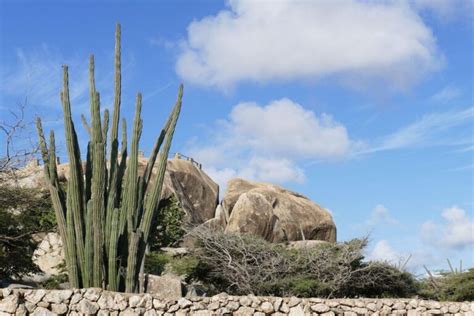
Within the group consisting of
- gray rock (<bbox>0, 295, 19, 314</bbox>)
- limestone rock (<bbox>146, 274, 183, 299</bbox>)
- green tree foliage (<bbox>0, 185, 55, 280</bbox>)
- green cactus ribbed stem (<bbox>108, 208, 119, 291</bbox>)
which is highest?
green tree foliage (<bbox>0, 185, 55, 280</bbox>)

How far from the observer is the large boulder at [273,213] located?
33.8 m

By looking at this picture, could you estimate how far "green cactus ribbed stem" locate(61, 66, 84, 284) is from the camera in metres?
14.3

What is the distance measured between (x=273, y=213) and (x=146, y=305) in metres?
21.1

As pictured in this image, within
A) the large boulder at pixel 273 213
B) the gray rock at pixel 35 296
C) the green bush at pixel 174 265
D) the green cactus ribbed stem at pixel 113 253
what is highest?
the large boulder at pixel 273 213

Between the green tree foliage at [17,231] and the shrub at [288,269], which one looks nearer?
the green tree foliage at [17,231]

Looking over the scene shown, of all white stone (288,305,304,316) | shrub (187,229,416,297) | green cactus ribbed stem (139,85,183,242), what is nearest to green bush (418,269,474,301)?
shrub (187,229,416,297)

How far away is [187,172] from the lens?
121ft

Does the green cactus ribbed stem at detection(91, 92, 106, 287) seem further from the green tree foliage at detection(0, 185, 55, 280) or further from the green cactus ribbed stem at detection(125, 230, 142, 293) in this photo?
the green tree foliage at detection(0, 185, 55, 280)

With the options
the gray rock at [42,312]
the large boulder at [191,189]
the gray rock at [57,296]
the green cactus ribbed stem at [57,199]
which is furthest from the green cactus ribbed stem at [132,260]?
the large boulder at [191,189]

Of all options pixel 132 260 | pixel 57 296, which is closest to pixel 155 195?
pixel 132 260

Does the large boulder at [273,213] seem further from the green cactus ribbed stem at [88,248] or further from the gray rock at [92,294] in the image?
the gray rock at [92,294]

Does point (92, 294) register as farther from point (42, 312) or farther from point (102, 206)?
point (102, 206)

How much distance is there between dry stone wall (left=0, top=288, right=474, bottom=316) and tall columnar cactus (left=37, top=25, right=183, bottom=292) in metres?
0.78

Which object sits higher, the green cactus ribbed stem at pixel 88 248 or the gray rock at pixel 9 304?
the green cactus ribbed stem at pixel 88 248
